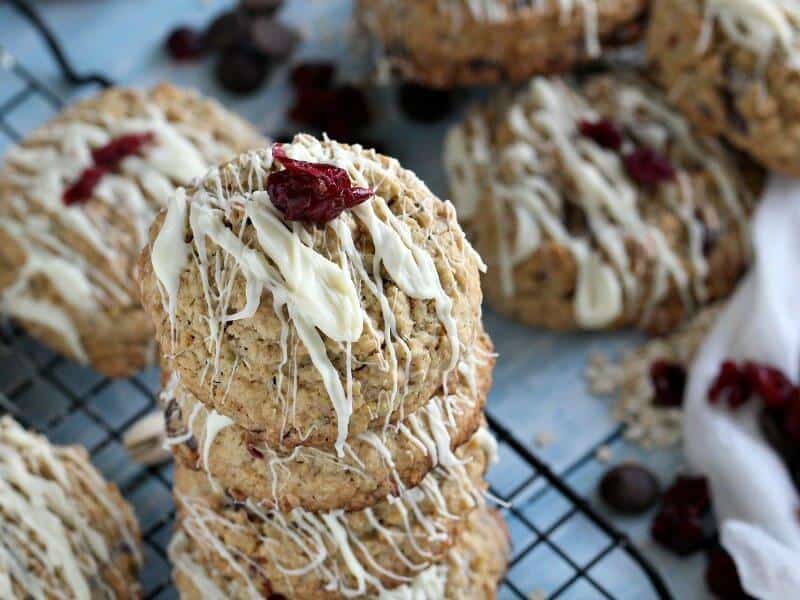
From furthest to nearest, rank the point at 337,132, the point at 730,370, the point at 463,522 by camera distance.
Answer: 1. the point at 337,132
2. the point at 730,370
3. the point at 463,522

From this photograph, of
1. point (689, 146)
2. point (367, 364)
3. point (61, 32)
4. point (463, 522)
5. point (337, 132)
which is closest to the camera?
point (367, 364)

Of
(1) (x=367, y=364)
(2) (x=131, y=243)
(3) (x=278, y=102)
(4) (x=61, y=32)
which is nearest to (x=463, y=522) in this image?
(1) (x=367, y=364)

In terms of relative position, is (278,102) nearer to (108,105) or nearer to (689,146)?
(108,105)

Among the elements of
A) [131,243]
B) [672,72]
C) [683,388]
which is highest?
[131,243]

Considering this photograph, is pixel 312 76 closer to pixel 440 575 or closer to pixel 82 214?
pixel 82 214

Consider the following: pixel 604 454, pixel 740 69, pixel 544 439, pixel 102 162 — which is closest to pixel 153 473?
pixel 102 162

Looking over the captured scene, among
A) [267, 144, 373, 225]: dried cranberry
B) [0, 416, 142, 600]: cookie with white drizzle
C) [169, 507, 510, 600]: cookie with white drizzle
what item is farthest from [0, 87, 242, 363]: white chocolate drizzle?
[267, 144, 373, 225]: dried cranberry
